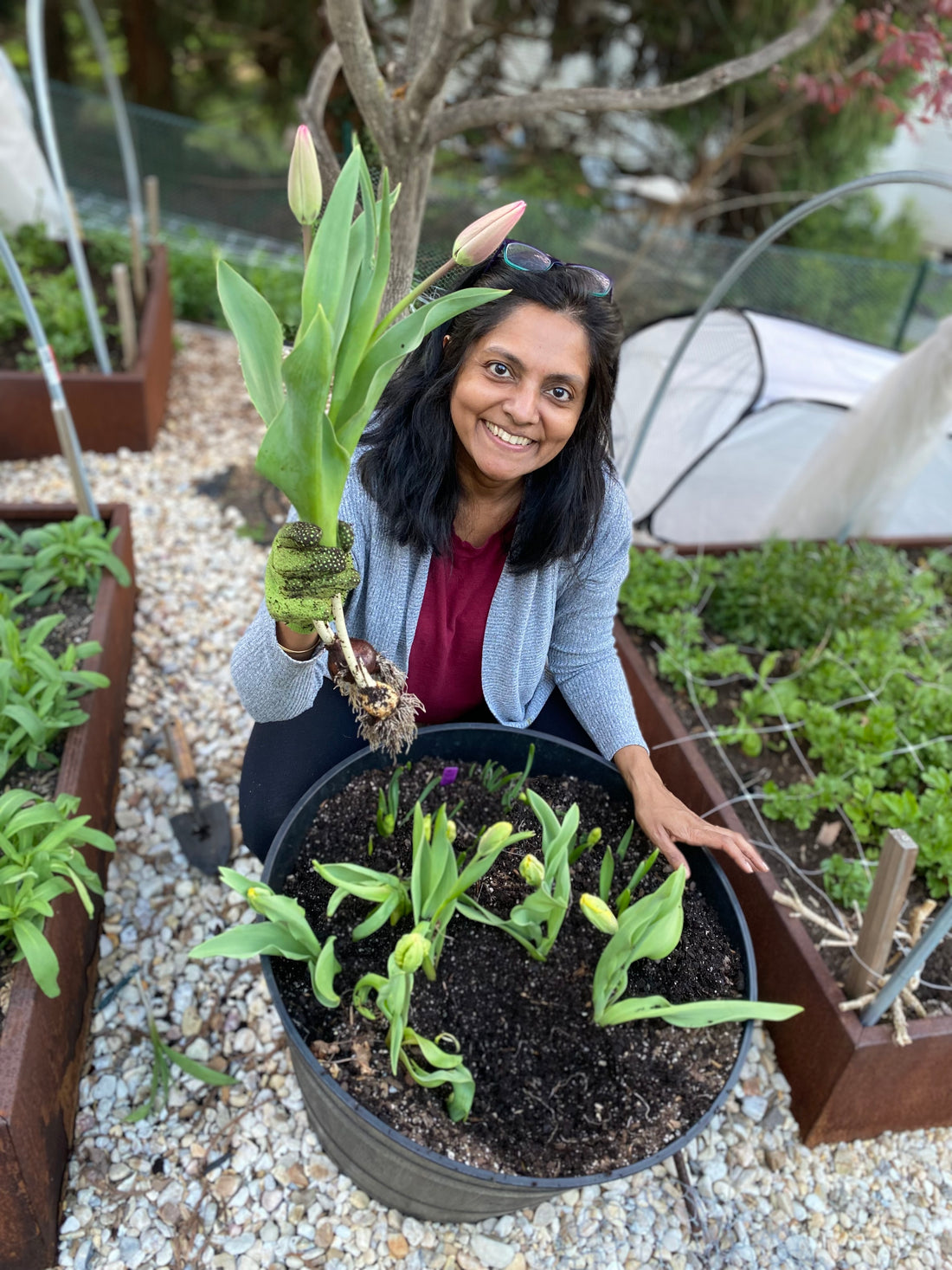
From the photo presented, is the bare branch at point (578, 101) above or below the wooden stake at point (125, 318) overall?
above

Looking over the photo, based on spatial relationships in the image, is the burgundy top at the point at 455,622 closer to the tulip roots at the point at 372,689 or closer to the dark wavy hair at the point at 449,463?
the dark wavy hair at the point at 449,463

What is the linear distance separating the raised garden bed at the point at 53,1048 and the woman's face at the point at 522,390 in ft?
3.26

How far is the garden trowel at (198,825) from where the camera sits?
1858 mm

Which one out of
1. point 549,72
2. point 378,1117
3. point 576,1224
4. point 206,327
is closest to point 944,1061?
point 576,1224

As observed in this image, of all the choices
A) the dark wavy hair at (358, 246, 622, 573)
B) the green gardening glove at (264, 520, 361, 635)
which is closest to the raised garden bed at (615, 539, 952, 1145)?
the dark wavy hair at (358, 246, 622, 573)

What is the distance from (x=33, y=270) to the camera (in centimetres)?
368

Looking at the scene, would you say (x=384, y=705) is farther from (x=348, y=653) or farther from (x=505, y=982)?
(x=505, y=982)

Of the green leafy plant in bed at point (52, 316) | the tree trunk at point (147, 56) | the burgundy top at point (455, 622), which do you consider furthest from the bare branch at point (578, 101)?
the tree trunk at point (147, 56)

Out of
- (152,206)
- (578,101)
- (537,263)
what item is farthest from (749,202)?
(537,263)

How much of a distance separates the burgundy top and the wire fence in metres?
3.36

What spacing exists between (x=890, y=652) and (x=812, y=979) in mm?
1066

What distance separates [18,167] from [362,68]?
3159mm

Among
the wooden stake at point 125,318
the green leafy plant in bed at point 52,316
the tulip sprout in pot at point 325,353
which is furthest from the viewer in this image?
the green leafy plant in bed at point 52,316

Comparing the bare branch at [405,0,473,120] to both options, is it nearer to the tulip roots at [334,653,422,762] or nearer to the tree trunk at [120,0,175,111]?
the tulip roots at [334,653,422,762]
